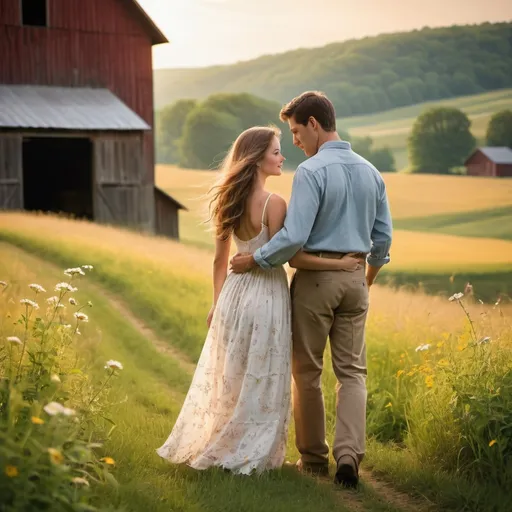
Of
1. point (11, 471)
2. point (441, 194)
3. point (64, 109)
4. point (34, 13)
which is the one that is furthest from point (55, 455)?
point (34, 13)

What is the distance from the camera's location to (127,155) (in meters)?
17.8

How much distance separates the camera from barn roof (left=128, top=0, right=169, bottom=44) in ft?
59.1

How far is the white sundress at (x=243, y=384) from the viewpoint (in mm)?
4941

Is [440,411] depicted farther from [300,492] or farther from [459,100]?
[459,100]

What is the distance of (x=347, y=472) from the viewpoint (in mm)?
4883

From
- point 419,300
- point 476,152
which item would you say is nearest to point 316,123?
point 419,300

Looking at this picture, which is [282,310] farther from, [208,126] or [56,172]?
[56,172]

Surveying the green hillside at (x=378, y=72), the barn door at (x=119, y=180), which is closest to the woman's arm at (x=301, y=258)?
the green hillside at (x=378, y=72)

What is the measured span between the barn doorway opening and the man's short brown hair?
620 inches

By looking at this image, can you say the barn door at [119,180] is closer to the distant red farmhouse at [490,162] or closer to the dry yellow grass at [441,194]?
the dry yellow grass at [441,194]

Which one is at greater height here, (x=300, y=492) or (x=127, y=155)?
(x=127, y=155)

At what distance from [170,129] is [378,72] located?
20.1ft

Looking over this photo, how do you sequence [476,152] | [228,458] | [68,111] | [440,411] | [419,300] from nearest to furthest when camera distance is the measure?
[228,458] < [440,411] < [419,300] < [476,152] < [68,111]

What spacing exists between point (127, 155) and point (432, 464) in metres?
13.6
